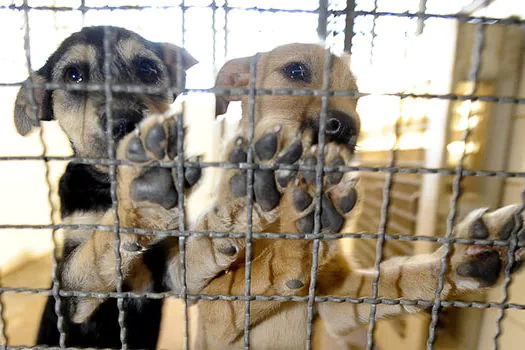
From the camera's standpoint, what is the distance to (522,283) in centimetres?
224

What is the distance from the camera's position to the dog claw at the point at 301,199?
112 cm

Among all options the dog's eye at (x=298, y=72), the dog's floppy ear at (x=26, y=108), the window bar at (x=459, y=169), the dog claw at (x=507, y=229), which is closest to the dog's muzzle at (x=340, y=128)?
the dog's eye at (x=298, y=72)

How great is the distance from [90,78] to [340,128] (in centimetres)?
124

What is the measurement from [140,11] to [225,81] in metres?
1.05

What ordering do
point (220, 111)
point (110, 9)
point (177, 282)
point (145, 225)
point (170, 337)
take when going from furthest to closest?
point (170, 337) → point (220, 111) → point (177, 282) → point (145, 225) → point (110, 9)

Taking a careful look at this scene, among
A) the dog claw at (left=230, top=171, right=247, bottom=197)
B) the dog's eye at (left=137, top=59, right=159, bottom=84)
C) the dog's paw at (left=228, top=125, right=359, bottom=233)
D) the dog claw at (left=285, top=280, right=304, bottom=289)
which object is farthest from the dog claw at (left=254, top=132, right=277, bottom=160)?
the dog's eye at (left=137, top=59, right=159, bottom=84)

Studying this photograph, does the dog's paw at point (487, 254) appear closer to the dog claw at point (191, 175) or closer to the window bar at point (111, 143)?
the dog claw at point (191, 175)

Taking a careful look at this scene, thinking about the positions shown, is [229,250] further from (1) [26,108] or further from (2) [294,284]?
(1) [26,108]

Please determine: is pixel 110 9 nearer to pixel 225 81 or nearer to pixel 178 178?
pixel 178 178

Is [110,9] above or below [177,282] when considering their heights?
above

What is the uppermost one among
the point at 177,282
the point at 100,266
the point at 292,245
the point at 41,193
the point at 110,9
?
the point at 110,9

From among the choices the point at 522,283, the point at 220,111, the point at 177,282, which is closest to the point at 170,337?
the point at 177,282

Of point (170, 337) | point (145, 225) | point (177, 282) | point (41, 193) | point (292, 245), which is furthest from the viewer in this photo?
point (41, 193)

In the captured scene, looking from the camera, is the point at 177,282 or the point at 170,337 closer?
the point at 177,282
